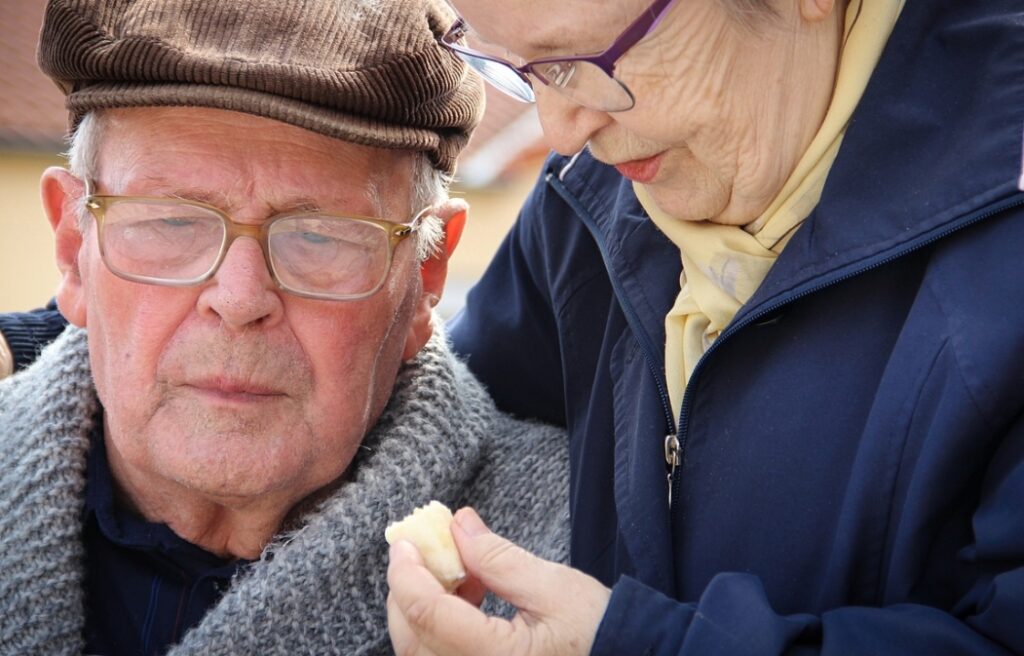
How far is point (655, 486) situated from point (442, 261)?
2.75 feet

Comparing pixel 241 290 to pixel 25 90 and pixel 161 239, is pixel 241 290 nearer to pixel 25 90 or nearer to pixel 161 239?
pixel 161 239

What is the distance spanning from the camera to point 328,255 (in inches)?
91.3

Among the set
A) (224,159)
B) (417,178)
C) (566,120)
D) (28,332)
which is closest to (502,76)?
(566,120)

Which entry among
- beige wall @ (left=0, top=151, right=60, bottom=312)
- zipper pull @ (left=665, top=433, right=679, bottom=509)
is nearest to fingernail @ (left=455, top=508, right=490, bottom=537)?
zipper pull @ (left=665, top=433, right=679, bottom=509)

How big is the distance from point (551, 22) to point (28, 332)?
5.83ft

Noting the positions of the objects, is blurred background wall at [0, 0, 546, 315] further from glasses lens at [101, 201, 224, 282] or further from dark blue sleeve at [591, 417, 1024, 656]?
dark blue sleeve at [591, 417, 1024, 656]

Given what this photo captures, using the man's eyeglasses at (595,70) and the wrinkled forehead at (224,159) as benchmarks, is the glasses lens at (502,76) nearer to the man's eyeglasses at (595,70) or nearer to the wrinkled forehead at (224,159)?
the man's eyeglasses at (595,70)

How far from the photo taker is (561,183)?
2.48 meters

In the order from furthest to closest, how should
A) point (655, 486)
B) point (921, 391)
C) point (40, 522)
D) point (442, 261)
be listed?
point (442, 261), point (40, 522), point (655, 486), point (921, 391)

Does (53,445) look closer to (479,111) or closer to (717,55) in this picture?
(479,111)

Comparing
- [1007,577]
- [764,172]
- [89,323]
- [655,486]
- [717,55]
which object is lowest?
[89,323]

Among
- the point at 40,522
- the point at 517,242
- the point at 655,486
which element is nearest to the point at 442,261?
the point at 517,242

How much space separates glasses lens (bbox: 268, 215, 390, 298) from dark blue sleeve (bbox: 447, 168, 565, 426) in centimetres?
43

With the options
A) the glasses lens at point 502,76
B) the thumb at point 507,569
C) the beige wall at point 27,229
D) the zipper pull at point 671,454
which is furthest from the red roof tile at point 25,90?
the thumb at point 507,569
